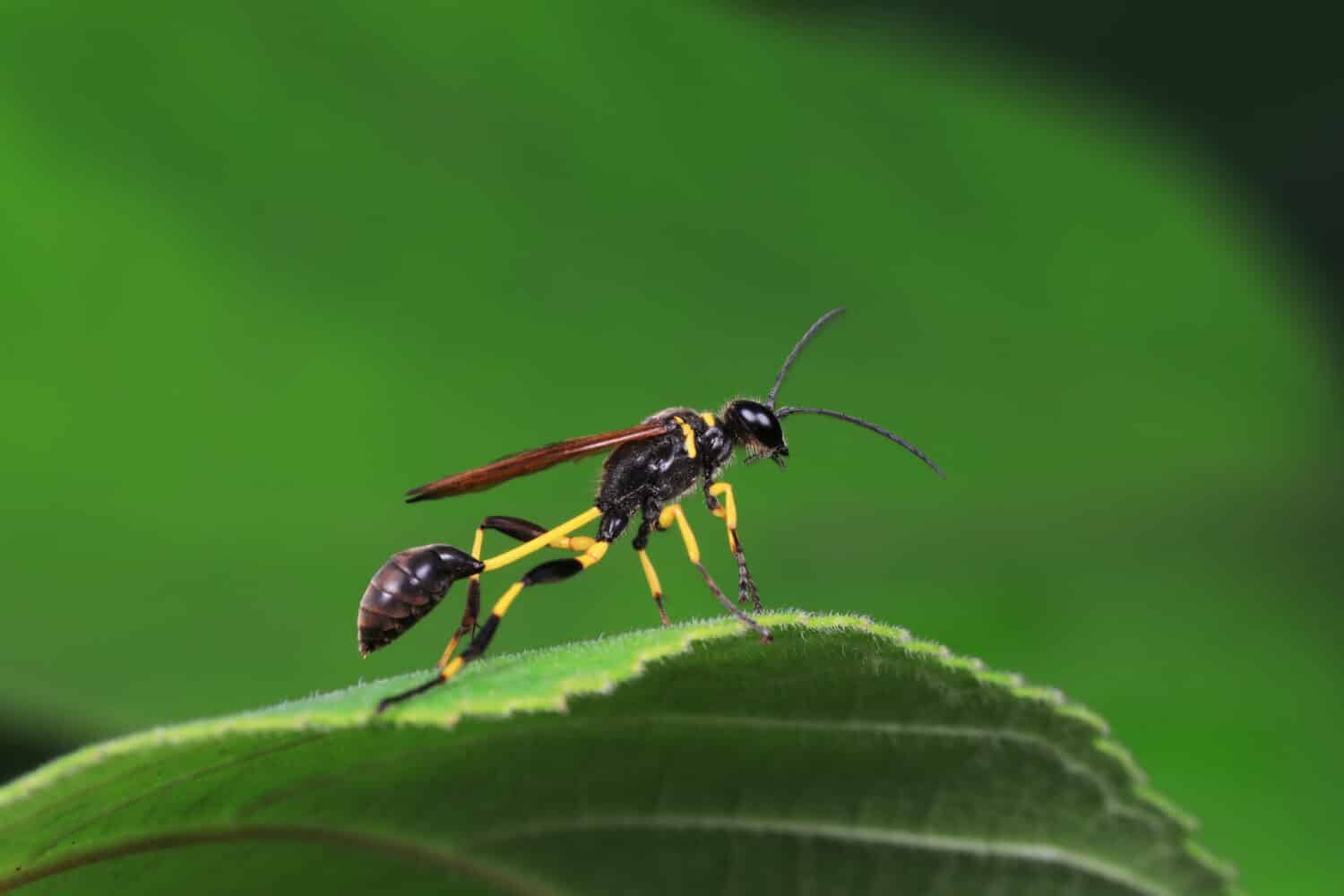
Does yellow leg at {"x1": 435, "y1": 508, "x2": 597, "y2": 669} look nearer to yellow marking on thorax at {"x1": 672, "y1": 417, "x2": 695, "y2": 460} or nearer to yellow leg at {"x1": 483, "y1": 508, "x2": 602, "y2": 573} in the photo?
yellow leg at {"x1": 483, "y1": 508, "x2": 602, "y2": 573}

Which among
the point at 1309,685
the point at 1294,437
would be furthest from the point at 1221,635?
the point at 1294,437

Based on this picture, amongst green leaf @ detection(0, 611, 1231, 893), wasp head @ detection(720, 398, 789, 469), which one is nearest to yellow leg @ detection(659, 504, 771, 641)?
wasp head @ detection(720, 398, 789, 469)

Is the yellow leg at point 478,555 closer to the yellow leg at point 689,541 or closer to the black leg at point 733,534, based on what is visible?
the yellow leg at point 689,541

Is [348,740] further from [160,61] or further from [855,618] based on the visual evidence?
[160,61]

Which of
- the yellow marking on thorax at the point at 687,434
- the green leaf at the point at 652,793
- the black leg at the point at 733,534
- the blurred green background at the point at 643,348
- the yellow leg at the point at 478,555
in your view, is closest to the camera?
the green leaf at the point at 652,793

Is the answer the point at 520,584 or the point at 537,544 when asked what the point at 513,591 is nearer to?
the point at 520,584

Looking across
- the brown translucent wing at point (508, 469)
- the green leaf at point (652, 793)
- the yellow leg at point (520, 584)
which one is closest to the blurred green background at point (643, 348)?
the yellow leg at point (520, 584)
